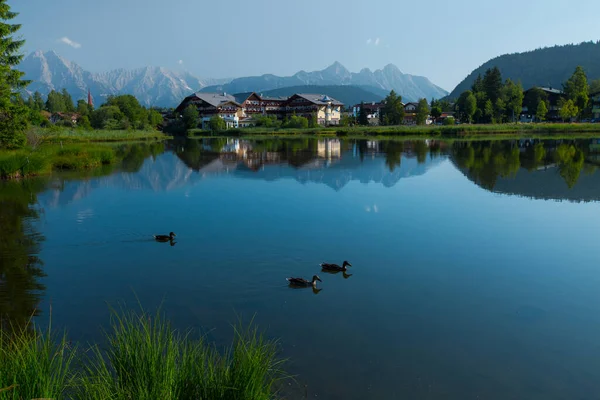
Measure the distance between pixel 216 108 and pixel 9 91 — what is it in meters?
72.5

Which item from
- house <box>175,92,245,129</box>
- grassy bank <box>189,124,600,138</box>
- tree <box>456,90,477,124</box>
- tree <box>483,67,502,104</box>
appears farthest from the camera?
house <box>175,92,245,129</box>

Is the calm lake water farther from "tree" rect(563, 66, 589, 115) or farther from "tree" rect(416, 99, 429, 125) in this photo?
"tree" rect(563, 66, 589, 115)

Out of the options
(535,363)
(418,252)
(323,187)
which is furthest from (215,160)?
(535,363)

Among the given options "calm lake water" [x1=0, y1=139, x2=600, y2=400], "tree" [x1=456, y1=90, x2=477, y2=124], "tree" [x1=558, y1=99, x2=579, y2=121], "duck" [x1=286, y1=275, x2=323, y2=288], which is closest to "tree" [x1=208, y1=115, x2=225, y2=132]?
"tree" [x1=456, y1=90, x2=477, y2=124]

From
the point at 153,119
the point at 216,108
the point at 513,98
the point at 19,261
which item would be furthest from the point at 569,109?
the point at 19,261

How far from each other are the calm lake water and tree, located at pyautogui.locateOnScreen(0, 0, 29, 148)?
4799 mm

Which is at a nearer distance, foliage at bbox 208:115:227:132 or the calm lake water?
the calm lake water

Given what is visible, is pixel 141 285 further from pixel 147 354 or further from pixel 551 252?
pixel 551 252

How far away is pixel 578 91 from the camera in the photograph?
75750mm

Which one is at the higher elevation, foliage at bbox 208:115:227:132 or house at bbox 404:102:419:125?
house at bbox 404:102:419:125

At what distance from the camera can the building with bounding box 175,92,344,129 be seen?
9362cm

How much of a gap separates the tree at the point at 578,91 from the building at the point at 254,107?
4338 cm

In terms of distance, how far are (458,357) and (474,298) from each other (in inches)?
80.2

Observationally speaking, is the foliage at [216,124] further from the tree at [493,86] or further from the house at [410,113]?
the tree at [493,86]
